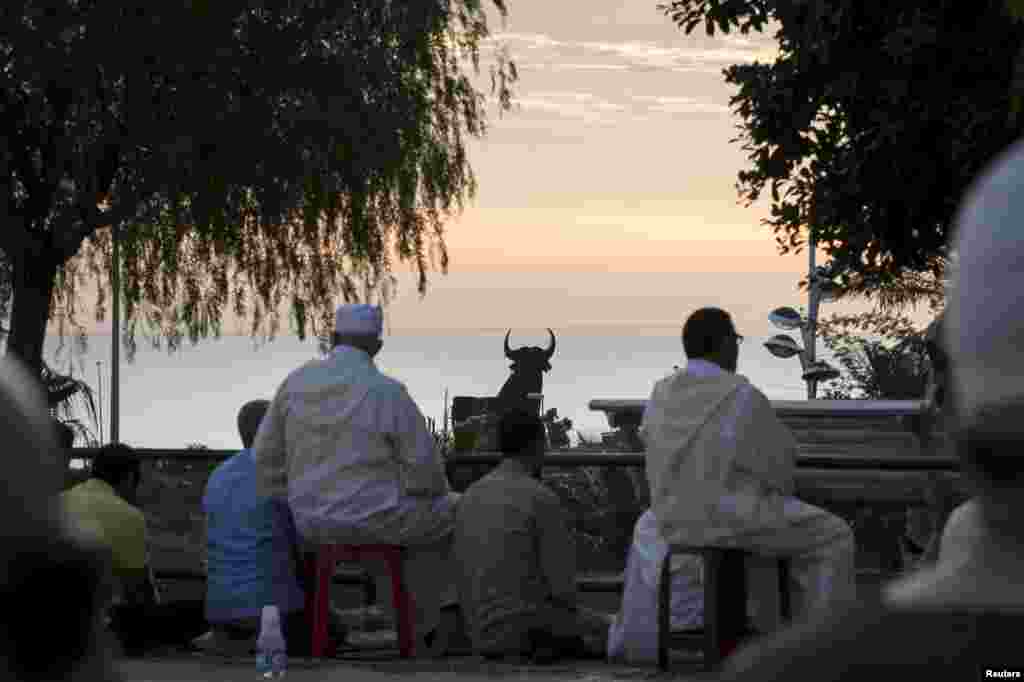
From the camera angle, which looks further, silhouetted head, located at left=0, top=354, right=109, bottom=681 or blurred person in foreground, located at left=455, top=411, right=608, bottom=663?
blurred person in foreground, located at left=455, top=411, right=608, bottom=663

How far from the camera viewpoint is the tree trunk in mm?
22391

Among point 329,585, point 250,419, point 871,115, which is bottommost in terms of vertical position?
point 329,585

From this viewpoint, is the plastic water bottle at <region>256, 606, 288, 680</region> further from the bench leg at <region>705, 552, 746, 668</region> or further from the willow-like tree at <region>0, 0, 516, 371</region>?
the willow-like tree at <region>0, 0, 516, 371</region>

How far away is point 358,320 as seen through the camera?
32.2ft

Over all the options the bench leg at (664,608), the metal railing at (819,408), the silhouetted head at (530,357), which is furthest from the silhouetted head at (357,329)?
the silhouetted head at (530,357)

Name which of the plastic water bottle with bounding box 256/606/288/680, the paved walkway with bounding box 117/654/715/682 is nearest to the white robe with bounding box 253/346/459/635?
the paved walkway with bounding box 117/654/715/682

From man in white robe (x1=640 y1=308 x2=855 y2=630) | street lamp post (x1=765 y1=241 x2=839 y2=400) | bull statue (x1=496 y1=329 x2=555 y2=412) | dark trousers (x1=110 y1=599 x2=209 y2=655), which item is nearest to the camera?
man in white robe (x1=640 y1=308 x2=855 y2=630)

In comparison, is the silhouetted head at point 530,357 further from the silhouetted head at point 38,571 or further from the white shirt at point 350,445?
the silhouetted head at point 38,571

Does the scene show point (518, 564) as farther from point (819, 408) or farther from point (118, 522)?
point (819, 408)

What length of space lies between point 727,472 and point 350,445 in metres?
1.91

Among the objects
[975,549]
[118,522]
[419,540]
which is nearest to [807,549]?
[419,540]

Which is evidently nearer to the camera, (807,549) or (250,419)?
(807,549)

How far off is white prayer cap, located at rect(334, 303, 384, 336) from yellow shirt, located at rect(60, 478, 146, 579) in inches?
56.1

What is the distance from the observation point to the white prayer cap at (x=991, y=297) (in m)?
1.39
